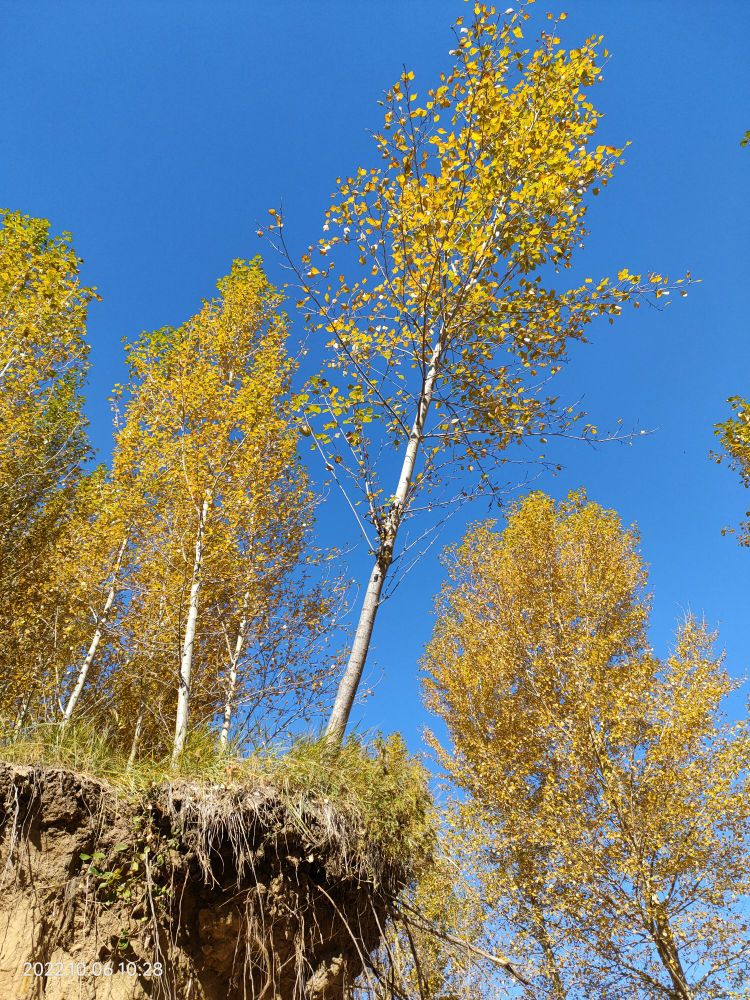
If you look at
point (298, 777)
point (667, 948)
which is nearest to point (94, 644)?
point (298, 777)

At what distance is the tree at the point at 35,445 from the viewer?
7438 mm

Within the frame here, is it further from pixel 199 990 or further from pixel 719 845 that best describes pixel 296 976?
pixel 719 845

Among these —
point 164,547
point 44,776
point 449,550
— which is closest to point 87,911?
point 44,776

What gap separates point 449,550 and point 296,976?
36.1 ft

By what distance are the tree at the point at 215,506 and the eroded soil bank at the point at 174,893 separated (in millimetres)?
2459

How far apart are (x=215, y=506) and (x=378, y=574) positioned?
3085 mm

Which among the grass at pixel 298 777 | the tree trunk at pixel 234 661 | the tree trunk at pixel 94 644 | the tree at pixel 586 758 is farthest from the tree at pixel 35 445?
the tree at pixel 586 758

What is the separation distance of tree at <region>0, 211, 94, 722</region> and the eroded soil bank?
4.50 m

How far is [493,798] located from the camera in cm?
919

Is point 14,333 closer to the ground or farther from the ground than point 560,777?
farther from the ground

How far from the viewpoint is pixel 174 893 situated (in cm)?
280

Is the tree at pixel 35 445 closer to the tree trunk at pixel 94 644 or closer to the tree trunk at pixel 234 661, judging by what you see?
the tree trunk at pixel 94 644
